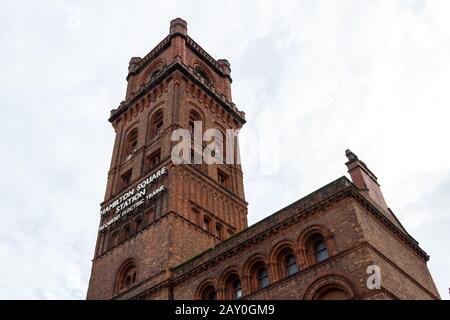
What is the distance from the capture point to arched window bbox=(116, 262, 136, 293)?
37188 mm

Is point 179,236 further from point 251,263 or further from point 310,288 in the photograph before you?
point 310,288

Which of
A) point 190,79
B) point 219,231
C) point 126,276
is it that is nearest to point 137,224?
point 126,276

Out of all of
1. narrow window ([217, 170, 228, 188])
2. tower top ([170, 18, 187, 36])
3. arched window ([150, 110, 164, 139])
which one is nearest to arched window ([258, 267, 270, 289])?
narrow window ([217, 170, 228, 188])

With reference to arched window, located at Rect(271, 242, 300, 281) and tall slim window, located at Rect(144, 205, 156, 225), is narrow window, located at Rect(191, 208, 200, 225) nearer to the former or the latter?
tall slim window, located at Rect(144, 205, 156, 225)

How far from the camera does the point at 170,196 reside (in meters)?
38.2

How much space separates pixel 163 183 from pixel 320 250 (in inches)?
698

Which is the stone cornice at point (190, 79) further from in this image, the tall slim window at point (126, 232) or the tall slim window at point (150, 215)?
the tall slim window at point (126, 232)

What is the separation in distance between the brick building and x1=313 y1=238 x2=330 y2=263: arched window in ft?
0.22

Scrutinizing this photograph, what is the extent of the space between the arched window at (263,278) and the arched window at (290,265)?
135cm

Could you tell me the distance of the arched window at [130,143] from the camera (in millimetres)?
49812

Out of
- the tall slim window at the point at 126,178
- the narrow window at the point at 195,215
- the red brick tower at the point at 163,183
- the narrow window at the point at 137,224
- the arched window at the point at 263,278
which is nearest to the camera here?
the arched window at the point at 263,278

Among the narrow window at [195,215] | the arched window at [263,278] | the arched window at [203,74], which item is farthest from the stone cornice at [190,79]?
the arched window at [263,278]
